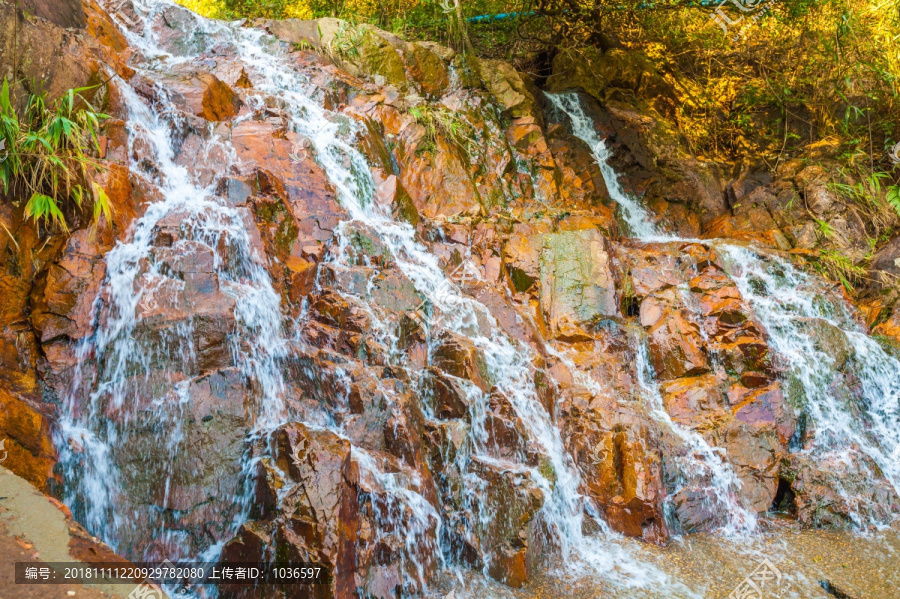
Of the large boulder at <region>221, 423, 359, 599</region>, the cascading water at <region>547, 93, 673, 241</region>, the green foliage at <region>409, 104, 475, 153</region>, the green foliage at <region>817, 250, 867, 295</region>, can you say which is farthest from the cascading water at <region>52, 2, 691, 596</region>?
the green foliage at <region>817, 250, 867, 295</region>

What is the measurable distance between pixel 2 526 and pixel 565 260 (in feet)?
18.6

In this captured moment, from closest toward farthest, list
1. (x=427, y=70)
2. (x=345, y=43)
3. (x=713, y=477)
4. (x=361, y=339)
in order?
(x=361, y=339) < (x=713, y=477) < (x=345, y=43) < (x=427, y=70)

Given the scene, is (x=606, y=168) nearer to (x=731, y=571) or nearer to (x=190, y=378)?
(x=731, y=571)

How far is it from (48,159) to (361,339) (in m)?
2.76

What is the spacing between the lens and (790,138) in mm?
10039

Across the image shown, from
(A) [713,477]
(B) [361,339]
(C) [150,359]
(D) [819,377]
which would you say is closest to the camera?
(C) [150,359]

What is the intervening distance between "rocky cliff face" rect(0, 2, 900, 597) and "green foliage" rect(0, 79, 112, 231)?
8.0 inches

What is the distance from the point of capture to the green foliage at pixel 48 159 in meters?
3.85

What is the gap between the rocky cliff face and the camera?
11.8 ft

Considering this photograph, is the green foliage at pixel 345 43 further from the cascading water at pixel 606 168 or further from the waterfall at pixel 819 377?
the waterfall at pixel 819 377

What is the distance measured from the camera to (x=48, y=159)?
3924mm

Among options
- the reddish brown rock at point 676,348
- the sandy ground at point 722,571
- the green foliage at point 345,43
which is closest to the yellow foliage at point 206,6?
the green foliage at point 345,43

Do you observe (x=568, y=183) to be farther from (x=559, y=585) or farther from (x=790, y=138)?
(x=559, y=585)

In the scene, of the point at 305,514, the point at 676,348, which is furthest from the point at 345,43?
the point at 305,514
